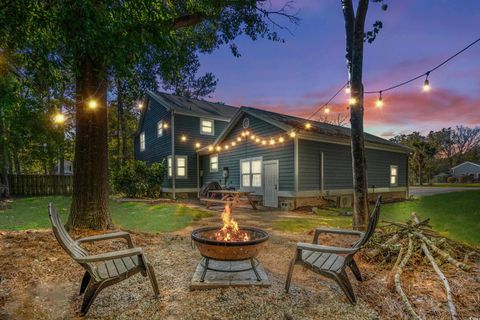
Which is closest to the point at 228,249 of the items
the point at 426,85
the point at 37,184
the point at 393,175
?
the point at 426,85

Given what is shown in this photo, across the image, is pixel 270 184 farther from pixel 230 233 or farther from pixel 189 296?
pixel 189 296

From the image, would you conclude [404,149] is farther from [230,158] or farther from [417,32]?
[230,158]

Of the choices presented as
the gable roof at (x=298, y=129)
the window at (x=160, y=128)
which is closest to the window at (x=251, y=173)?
the gable roof at (x=298, y=129)

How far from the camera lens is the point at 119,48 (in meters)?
4.42

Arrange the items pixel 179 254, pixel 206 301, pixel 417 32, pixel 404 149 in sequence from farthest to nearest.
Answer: pixel 404 149 → pixel 417 32 → pixel 179 254 → pixel 206 301

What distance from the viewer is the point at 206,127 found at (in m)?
19.2

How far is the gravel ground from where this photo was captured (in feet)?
8.97

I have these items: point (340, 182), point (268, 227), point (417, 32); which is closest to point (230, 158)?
point (340, 182)

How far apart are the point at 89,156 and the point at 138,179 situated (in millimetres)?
11706

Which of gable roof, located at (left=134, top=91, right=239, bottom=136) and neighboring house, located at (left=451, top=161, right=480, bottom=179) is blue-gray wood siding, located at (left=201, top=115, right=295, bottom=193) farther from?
neighboring house, located at (left=451, top=161, right=480, bottom=179)

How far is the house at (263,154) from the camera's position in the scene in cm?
1219

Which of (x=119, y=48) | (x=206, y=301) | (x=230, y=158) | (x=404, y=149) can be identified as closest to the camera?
(x=206, y=301)

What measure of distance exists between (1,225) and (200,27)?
8.62 m

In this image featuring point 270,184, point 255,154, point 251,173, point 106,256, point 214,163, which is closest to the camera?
point 106,256
